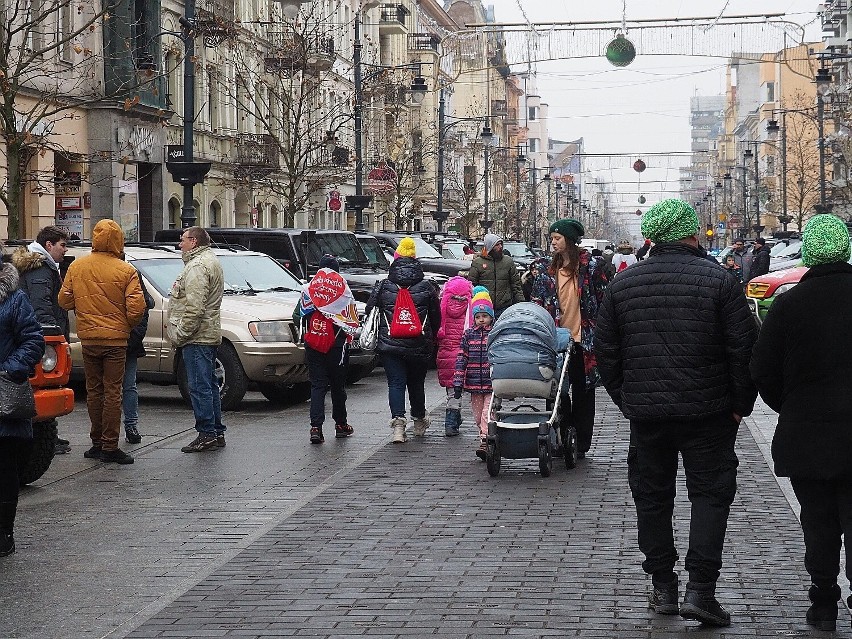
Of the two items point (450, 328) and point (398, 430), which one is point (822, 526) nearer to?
point (398, 430)

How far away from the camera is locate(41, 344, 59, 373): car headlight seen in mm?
10930

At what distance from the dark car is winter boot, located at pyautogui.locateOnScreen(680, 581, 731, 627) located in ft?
69.4

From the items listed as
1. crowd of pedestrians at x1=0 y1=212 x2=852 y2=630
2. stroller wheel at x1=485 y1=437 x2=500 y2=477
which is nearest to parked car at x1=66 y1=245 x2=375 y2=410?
stroller wheel at x1=485 y1=437 x2=500 y2=477

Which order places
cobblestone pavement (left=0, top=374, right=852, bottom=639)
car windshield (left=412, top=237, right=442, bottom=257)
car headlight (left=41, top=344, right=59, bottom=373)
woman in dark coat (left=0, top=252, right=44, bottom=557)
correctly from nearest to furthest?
cobblestone pavement (left=0, top=374, right=852, bottom=639)
woman in dark coat (left=0, top=252, right=44, bottom=557)
car headlight (left=41, top=344, right=59, bottom=373)
car windshield (left=412, top=237, right=442, bottom=257)

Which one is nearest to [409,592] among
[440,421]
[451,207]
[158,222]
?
[440,421]

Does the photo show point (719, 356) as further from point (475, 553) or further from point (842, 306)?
point (475, 553)

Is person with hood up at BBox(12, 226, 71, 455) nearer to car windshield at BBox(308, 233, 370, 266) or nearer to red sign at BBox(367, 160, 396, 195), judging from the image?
car windshield at BBox(308, 233, 370, 266)

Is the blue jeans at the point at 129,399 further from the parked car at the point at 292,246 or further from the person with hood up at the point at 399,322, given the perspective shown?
the parked car at the point at 292,246

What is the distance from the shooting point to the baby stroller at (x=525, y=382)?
11.5 metres

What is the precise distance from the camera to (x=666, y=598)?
700 cm

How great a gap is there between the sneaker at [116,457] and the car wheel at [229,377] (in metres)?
4.12

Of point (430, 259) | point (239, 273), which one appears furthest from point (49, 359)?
point (430, 259)

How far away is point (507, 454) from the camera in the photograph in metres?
11.5

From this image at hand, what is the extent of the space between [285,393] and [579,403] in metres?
6.21
